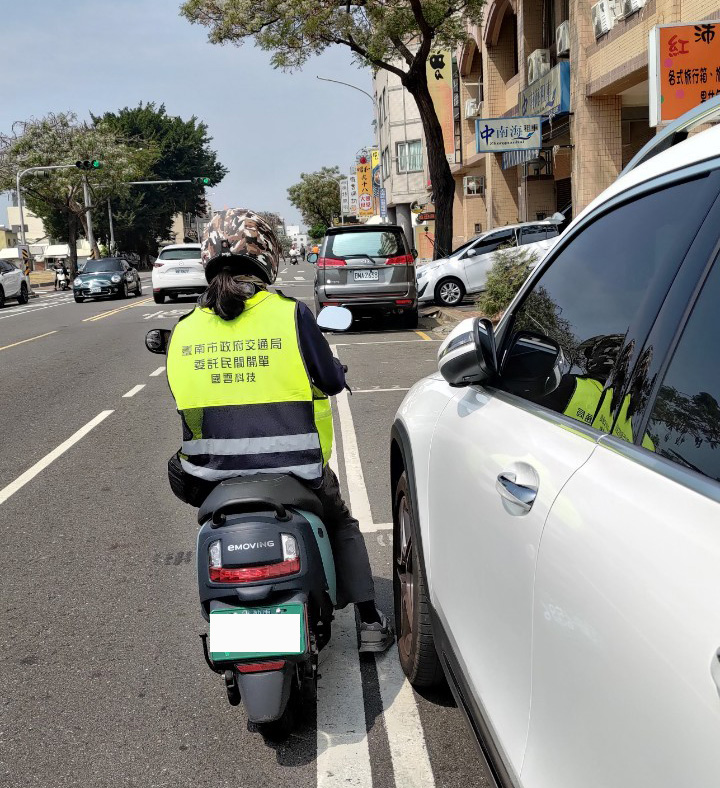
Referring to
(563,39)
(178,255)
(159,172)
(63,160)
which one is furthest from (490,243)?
(159,172)

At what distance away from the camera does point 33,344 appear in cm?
1800

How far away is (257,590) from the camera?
2807 mm

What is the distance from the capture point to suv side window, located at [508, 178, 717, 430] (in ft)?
5.99

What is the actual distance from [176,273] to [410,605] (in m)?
26.0

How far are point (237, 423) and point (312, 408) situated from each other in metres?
0.24

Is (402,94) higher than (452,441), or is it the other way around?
(402,94)

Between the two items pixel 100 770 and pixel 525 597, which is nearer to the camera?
pixel 525 597

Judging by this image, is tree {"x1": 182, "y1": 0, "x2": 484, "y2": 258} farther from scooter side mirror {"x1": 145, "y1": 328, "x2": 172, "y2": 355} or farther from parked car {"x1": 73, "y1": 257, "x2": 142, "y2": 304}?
scooter side mirror {"x1": 145, "y1": 328, "x2": 172, "y2": 355}

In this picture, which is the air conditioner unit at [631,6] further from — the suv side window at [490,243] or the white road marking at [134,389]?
the white road marking at [134,389]

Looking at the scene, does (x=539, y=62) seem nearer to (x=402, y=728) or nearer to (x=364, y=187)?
(x=402, y=728)

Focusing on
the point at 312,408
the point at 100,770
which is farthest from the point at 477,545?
the point at 100,770

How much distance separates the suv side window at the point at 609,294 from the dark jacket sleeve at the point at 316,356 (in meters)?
0.74

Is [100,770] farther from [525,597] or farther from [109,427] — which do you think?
[109,427]

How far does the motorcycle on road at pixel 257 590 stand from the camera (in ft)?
9.16
